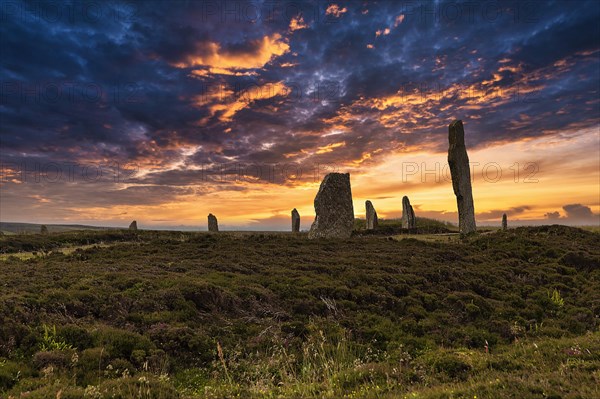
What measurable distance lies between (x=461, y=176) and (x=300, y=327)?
2609 cm

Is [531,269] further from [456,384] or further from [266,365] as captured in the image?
[266,365]

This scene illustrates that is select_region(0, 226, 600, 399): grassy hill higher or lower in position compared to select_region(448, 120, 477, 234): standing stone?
lower

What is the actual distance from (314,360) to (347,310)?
399 cm

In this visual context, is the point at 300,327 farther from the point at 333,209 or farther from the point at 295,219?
the point at 295,219

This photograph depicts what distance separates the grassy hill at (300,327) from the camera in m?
8.12

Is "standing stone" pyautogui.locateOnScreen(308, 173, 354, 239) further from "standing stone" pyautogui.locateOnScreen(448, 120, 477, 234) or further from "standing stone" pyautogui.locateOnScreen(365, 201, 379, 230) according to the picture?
"standing stone" pyautogui.locateOnScreen(365, 201, 379, 230)

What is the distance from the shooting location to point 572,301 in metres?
16.4

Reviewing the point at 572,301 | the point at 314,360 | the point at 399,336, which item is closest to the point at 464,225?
the point at 572,301

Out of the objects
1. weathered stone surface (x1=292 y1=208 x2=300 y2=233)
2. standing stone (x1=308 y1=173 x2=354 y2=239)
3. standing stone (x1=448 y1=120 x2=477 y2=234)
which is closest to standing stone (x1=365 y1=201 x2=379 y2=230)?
weathered stone surface (x1=292 y1=208 x2=300 y2=233)

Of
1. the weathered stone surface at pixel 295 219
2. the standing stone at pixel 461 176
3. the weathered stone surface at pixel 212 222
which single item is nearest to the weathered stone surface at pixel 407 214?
the standing stone at pixel 461 176

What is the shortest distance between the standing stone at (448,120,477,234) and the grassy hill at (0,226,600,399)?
10870 mm

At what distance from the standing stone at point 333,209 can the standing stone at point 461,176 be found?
9.27 metres

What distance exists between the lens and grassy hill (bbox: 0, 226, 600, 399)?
8.12 metres

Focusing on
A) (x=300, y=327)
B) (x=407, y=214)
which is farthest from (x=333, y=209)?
(x=300, y=327)
